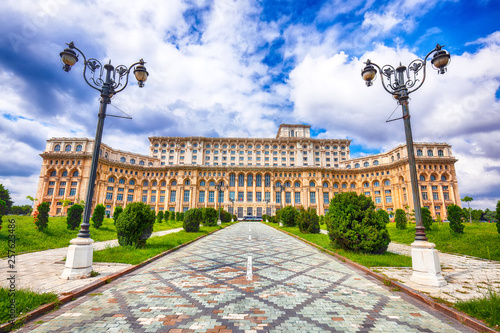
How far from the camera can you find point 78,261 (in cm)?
546

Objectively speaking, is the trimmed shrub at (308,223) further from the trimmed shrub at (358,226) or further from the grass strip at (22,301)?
the grass strip at (22,301)

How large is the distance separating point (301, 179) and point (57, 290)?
199 feet

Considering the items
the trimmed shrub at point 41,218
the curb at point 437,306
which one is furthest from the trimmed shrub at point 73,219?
the curb at point 437,306

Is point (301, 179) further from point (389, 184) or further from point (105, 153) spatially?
point (105, 153)

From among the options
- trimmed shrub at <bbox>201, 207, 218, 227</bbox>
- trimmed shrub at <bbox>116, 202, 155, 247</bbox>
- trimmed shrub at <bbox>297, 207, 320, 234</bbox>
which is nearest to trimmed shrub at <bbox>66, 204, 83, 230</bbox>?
trimmed shrub at <bbox>116, 202, 155, 247</bbox>

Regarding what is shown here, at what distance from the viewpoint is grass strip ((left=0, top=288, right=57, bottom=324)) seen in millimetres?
3260

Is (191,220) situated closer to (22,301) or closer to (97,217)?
(97,217)

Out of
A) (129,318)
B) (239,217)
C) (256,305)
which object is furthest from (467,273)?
(239,217)

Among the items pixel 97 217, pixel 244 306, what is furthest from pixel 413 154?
pixel 97 217

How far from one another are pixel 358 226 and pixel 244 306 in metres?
6.22

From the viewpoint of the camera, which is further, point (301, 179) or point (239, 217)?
point (301, 179)

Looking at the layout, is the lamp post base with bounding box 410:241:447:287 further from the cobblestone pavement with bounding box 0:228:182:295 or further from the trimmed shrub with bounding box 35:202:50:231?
the trimmed shrub with bounding box 35:202:50:231

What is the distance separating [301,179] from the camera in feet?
204

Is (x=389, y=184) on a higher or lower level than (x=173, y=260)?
higher
